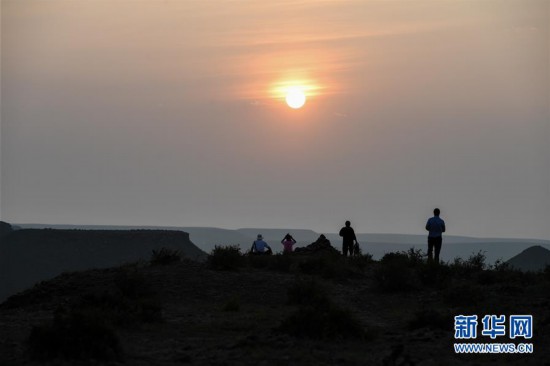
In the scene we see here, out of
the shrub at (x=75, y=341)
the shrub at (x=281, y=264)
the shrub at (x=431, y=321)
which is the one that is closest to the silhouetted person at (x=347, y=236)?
the shrub at (x=281, y=264)

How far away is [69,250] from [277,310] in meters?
126

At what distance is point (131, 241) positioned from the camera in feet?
492

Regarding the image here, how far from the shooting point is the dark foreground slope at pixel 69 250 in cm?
14650

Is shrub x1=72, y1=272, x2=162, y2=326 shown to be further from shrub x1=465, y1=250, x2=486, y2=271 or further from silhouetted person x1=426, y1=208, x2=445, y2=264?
shrub x1=465, y1=250, x2=486, y2=271

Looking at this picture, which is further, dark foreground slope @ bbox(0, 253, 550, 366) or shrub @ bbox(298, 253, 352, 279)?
shrub @ bbox(298, 253, 352, 279)

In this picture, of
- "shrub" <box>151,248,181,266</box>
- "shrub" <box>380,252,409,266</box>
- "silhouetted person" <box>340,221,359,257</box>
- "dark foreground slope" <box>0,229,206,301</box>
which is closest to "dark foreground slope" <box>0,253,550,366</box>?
"shrub" <box>380,252,409,266</box>

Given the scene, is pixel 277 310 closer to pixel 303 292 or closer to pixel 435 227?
pixel 303 292

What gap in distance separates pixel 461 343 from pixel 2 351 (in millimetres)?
9479

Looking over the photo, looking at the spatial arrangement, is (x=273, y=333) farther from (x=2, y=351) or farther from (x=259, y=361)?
(x=2, y=351)

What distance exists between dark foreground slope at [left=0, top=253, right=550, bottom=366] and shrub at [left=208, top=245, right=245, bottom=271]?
0.31 ft

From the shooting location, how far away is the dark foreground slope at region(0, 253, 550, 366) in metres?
21.6

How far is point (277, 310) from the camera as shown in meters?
28.4

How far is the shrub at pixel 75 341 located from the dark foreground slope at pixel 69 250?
121 m

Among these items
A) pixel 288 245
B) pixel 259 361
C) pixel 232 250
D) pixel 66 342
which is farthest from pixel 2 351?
pixel 288 245
